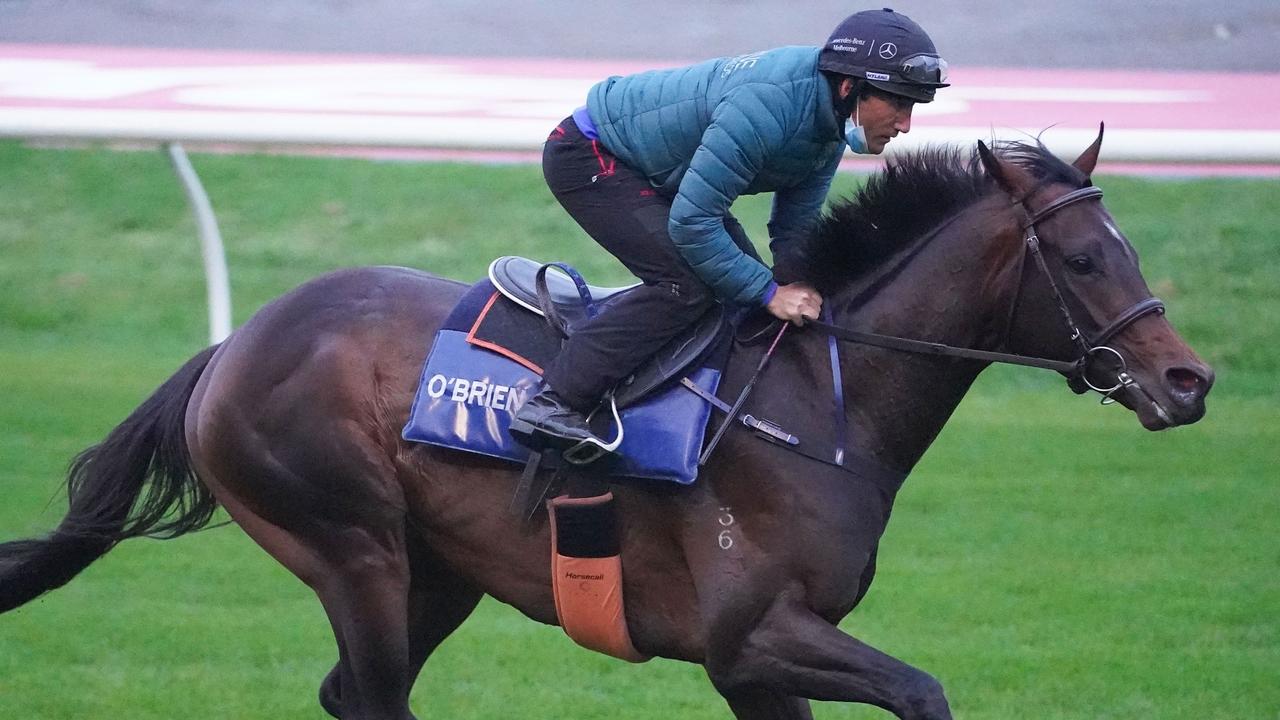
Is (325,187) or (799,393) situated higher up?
(799,393)

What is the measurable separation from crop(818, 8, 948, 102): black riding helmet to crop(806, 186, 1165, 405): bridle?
33cm

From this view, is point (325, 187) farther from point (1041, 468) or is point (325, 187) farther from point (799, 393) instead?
point (799, 393)

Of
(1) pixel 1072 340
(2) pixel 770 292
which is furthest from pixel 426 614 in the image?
(1) pixel 1072 340

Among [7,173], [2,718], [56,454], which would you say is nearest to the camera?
[2,718]

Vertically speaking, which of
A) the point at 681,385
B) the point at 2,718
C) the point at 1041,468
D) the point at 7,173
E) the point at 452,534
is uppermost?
the point at 681,385

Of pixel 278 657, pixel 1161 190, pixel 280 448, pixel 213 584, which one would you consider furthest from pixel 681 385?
pixel 1161 190

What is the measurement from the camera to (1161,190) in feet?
32.0

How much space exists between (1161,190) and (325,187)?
5.03 meters

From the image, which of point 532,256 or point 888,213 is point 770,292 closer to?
point 888,213

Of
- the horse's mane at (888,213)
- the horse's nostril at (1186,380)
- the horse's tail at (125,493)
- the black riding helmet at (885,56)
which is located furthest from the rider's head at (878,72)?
the horse's tail at (125,493)

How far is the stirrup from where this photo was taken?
3.58 m

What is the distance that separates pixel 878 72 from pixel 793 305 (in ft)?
1.74

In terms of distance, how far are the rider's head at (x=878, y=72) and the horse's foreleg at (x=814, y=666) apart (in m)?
1.02

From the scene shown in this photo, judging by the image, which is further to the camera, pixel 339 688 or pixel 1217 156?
pixel 1217 156
